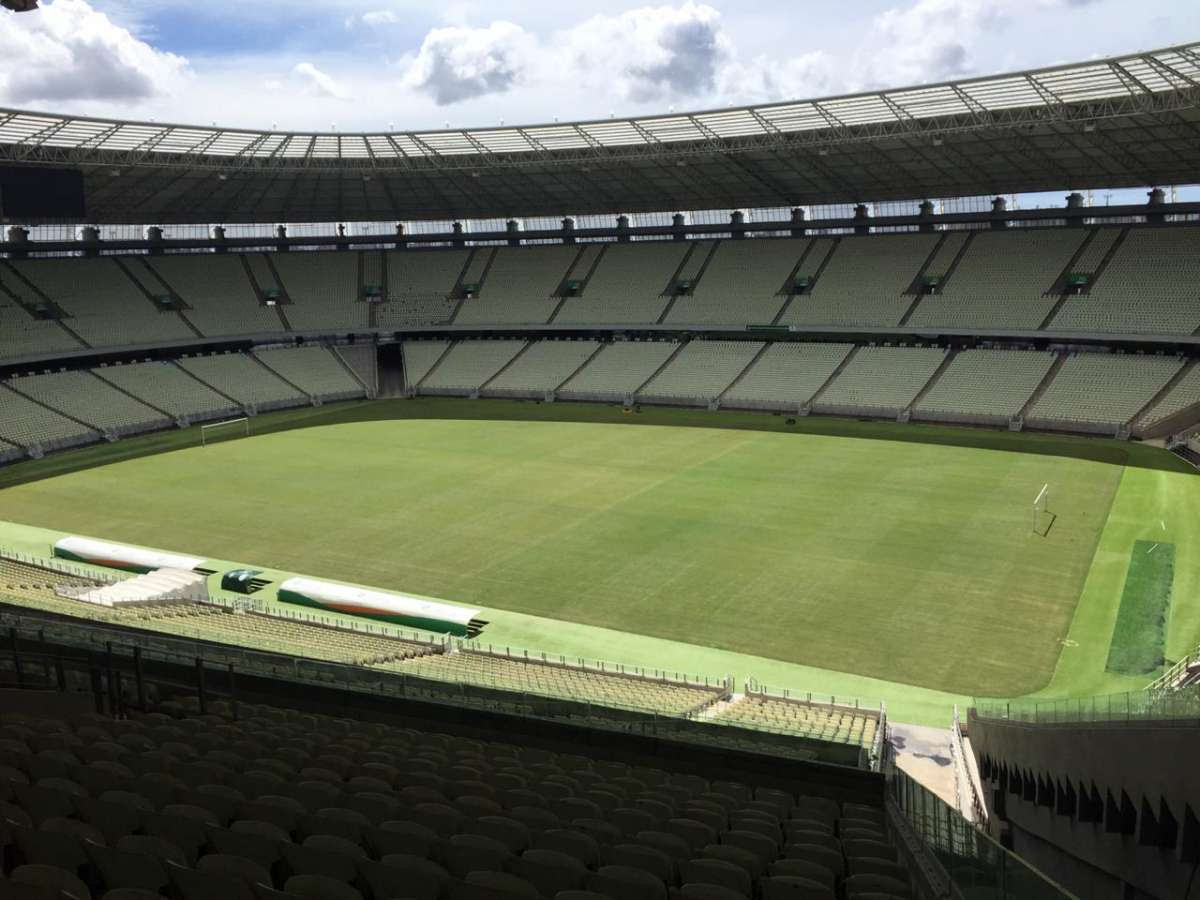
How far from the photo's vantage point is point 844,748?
12562 millimetres

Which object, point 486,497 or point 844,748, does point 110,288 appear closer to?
point 486,497

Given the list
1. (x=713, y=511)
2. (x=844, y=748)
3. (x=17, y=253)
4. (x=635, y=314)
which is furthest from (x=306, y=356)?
(x=844, y=748)

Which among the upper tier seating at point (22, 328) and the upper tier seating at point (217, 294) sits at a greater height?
the upper tier seating at point (217, 294)

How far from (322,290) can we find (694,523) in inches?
2240

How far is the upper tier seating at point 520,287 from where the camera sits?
79500 mm

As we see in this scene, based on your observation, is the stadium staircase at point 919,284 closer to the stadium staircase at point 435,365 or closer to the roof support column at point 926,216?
the roof support column at point 926,216

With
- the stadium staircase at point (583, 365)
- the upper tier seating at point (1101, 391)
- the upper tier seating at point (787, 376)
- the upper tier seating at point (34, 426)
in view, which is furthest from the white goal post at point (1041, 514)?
the upper tier seating at point (34, 426)

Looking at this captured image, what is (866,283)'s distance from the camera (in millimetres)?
69500

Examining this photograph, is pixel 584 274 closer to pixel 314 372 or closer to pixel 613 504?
pixel 314 372

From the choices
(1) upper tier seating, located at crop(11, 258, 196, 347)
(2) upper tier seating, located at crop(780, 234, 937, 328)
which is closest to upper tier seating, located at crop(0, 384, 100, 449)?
(1) upper tier seating, located at crop(11, 258, 196, 347)

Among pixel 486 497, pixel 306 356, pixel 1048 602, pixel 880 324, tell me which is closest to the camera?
pixel 1048 602

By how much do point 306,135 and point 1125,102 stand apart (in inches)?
1801

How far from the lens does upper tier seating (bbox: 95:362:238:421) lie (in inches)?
2518

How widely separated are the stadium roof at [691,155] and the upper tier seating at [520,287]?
6577mm
